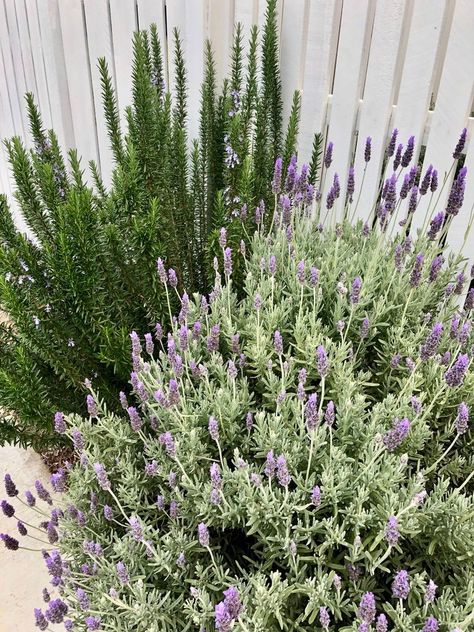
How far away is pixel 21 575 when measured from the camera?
2.34 meters

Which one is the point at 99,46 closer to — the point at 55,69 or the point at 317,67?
the point at 55,69

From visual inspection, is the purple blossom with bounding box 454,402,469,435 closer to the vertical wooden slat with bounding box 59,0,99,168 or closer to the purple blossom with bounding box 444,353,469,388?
the purple blossom with bounding box 444,353,469,388

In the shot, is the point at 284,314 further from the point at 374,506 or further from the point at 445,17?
the point at 445,17

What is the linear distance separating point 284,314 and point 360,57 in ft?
4.70

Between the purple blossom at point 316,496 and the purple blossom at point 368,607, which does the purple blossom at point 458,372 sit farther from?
the purple blossom at point 368,607

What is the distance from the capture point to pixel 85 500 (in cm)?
165

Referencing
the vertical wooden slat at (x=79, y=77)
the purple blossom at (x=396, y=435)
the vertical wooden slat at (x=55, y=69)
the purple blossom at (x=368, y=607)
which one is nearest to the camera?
the purple blossom at (x=368, y=607)

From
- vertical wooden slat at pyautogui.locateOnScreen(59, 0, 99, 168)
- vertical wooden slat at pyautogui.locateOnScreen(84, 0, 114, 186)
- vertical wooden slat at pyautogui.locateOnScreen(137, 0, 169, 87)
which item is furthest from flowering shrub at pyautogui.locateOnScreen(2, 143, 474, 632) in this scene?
vertical wooden slat at pyautogui.locateOnScreen(59, 0, 99, 168)

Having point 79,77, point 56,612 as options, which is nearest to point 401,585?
point 56,612

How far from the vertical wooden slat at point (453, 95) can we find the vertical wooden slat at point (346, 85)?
0.40 meters

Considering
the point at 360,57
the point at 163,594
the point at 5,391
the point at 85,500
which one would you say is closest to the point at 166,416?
the point at 85,500

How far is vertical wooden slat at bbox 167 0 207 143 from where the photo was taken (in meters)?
2.99

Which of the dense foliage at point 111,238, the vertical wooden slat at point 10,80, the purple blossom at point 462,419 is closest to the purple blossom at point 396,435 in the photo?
the purple blossom at point 462,419

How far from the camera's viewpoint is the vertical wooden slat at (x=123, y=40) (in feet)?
11.2
